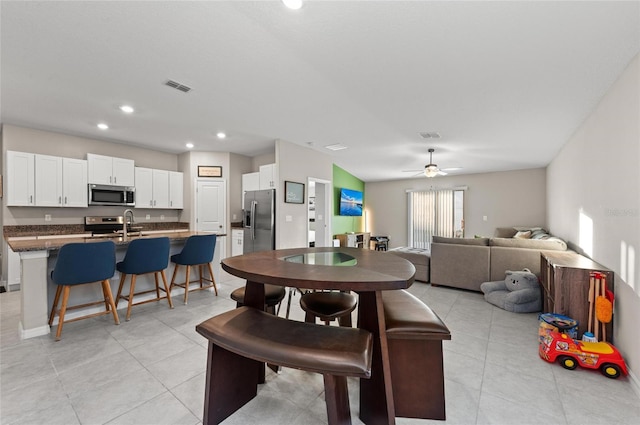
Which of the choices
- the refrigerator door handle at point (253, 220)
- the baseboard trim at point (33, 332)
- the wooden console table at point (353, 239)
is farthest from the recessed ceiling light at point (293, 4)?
the wooden console table at point (353, 239)

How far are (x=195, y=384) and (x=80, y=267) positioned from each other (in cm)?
172

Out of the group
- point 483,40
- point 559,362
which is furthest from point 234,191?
point 559,362

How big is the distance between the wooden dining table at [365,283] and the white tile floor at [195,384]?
287 millimetres

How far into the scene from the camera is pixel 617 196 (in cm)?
227

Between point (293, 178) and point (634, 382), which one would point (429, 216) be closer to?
point (293, 178)

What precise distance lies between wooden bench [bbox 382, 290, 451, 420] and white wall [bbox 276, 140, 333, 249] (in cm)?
375

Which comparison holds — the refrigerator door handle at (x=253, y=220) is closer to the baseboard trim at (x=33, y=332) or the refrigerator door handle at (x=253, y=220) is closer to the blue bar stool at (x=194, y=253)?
the blue bar stool at (x=194, y=253)

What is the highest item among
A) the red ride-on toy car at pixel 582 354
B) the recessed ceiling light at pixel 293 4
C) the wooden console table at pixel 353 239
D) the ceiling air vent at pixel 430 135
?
the recessed ceiling light at pixel 293 4

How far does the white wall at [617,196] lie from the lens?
6.38 feet

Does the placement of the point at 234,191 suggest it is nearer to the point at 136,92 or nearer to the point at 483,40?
the point at 136,92

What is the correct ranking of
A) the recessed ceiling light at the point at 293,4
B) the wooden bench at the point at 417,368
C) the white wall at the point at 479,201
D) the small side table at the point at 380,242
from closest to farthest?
the wooden bench at the point at 417,368 → the recessed ceiling light at the point at 293,4 → the white wall at the point at 479,201 → the small side table at the point at 380,242

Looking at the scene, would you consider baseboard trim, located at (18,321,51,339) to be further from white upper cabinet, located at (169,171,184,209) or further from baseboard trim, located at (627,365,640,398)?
baseboard trim, located at (627,365,640,398)

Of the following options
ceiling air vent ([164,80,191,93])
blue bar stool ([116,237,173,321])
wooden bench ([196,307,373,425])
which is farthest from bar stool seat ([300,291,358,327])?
ceiling air vent ([164,80,191,93])

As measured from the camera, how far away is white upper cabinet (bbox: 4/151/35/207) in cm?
407
